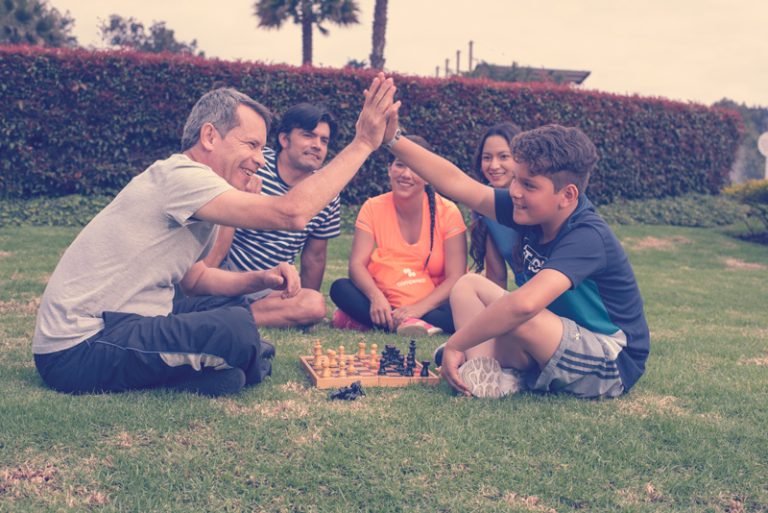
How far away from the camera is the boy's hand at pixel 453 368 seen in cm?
401

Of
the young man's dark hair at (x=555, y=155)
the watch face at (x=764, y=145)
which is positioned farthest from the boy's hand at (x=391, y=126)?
the watch face at (x=764, y=145)

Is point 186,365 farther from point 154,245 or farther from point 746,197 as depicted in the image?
point 746,197

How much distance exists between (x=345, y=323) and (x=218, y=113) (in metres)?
2.74

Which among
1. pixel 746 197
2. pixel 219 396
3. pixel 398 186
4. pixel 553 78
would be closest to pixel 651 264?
pixel 746 197

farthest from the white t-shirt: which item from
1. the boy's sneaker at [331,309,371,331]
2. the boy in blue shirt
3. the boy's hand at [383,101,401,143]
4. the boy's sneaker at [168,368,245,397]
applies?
the boy's sneaker at [331,309,371,331]

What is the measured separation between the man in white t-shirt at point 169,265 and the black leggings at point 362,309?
222 centimetres

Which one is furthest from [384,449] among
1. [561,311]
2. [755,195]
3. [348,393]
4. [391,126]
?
[755,195]

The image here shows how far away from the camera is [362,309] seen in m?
6.12

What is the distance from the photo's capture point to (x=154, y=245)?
3.79 m

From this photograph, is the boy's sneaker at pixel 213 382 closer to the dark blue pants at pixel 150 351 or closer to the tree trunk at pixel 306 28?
the dark blue pants at pixel 150 351

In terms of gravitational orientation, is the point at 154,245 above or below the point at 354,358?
above

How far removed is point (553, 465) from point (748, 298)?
6.41 meters

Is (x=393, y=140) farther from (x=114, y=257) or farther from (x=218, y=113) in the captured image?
(x=114, y=257)

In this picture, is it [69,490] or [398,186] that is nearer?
[69,490]
